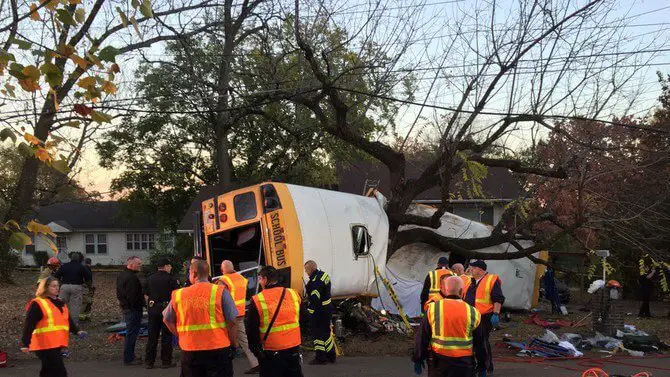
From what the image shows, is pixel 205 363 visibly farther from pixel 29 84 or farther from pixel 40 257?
pixel 40 257

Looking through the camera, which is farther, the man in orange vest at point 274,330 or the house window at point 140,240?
the house window at point 140,240

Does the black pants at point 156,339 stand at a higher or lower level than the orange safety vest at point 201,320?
lower

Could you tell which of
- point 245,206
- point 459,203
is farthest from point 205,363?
point 459,203

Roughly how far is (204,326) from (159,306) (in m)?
3.98

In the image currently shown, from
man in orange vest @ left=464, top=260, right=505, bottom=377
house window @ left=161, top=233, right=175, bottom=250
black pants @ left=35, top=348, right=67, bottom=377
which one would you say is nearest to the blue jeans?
black pants @ left=35, top=348, right=67, bottom=377

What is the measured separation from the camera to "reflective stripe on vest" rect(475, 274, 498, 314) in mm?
9242

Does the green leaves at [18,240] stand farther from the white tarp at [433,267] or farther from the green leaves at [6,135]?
the white tarp at [433,267]

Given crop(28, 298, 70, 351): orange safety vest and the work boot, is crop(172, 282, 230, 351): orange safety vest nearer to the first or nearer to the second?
the work boot

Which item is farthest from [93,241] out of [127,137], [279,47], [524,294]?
[524,294]

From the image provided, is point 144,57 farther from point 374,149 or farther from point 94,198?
point 94,198

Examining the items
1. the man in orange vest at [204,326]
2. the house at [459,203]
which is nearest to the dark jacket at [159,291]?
the man in orange vest at [204,326]

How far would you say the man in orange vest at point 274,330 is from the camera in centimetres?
662

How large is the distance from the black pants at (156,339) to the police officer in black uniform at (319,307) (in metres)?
2.22

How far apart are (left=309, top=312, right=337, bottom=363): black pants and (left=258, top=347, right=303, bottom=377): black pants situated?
3328 millimetres
